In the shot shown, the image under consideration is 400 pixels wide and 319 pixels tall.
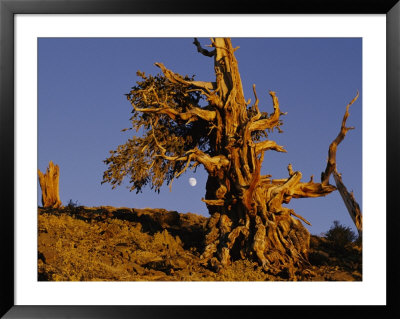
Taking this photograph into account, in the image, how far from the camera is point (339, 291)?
8664 millimetres

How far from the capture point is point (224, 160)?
38.0 feet

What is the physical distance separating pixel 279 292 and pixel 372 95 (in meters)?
3.18

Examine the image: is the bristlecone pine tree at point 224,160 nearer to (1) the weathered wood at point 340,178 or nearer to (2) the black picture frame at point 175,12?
(1) the weathered wood at point 340,178

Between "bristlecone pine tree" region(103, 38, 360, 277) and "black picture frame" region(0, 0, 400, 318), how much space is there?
257cm

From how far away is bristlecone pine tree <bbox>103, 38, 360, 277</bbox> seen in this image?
37.3ft

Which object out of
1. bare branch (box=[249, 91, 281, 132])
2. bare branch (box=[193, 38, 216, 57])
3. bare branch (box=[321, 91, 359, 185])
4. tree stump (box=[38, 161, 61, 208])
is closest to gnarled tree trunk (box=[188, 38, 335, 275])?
bare branch (box=[249, 91, 281, 132])

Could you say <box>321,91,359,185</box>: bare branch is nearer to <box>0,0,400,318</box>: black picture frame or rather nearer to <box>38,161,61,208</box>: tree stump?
<box>0,0,400,318</box>: black picture frame

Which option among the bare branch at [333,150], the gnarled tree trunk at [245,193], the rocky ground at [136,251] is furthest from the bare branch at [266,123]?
the rocky ground at [136,251]

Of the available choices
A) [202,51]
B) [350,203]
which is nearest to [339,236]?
[350,203]

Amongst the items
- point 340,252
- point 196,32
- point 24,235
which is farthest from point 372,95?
point 24,235

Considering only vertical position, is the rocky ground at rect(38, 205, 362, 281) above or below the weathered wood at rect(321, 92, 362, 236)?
below

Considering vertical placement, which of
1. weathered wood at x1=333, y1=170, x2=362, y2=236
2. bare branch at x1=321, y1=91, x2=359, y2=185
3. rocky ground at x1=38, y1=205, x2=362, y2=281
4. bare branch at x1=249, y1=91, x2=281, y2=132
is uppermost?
bare branch at x1=249, y1=91, x2=281, y2=132

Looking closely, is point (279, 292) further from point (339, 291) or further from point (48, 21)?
point (48, 21)

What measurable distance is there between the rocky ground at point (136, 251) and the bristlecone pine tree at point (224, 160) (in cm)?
45
